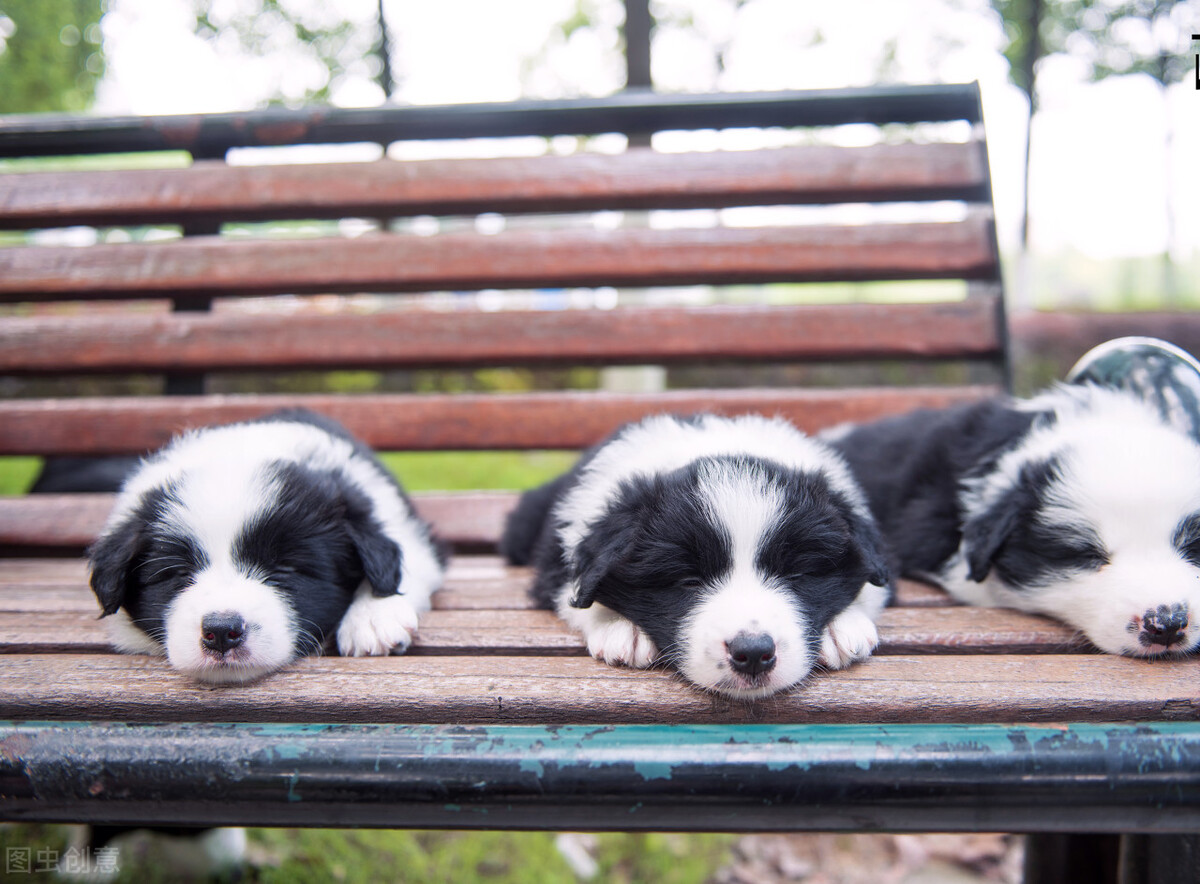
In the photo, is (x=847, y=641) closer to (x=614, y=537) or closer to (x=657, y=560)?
(x=657, y=560)

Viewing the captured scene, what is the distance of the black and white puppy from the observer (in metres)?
1.78

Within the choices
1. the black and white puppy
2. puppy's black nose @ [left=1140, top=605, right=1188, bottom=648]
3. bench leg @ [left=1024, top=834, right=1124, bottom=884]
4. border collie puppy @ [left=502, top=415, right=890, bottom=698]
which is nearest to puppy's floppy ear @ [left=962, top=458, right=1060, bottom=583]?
border collie puppy @ [left=502, top=415, right=890, bottom=698]

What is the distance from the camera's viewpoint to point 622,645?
5.81ft

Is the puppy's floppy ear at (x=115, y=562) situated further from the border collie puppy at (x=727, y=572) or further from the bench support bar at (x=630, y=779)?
the border collie puppy at (x=727, y=572)

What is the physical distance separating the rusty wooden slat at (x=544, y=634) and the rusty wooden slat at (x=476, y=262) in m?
1.82

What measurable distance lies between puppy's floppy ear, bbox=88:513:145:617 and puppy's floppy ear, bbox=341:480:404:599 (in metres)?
0.51

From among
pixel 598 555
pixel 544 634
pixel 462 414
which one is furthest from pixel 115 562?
pixel 462 414

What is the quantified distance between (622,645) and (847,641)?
498mm

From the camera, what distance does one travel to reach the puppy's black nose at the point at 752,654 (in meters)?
1.61

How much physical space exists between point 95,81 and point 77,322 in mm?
10569

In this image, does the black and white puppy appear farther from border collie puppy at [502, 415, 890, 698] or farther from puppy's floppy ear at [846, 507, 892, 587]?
puppy's floppy ear at [846, 507, 892, 587]

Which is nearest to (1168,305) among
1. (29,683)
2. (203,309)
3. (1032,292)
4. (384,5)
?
(1032,292)

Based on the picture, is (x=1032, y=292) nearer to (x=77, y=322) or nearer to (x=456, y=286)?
(x=456, y=286)

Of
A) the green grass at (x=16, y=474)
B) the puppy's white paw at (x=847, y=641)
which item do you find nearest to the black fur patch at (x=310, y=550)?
the puppy's white paw at (x=847, y=641)
